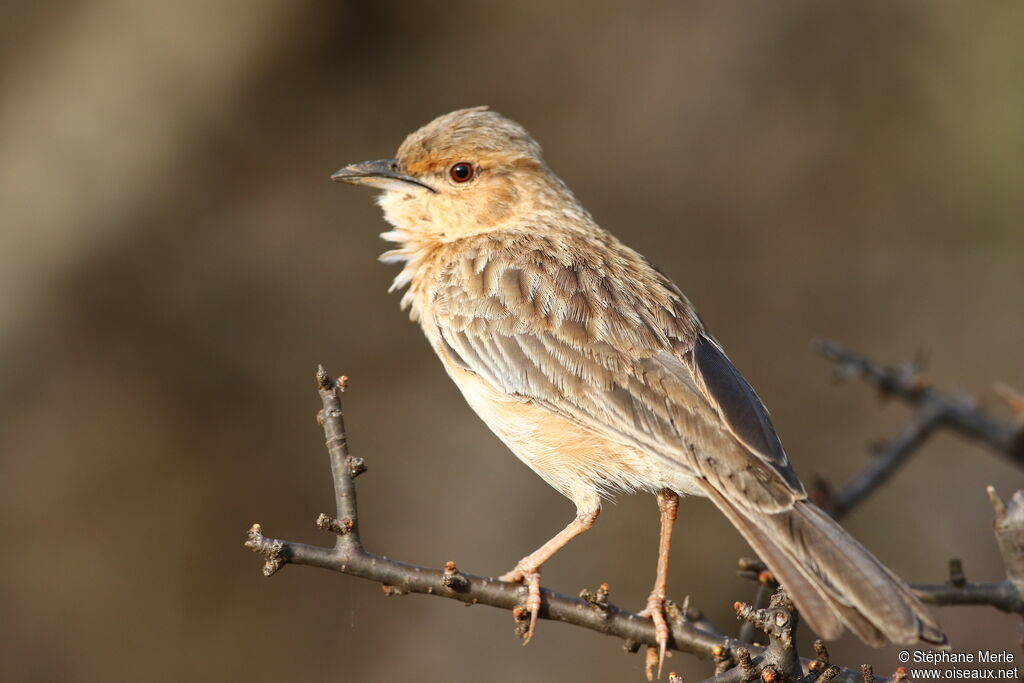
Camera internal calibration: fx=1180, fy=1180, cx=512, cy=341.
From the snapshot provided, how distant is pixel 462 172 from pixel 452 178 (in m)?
0.07

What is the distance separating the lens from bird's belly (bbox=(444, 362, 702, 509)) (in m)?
5.18

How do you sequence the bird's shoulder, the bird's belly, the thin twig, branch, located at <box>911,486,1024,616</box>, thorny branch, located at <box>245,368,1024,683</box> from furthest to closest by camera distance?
the thin twig
the bird's shoulder
the bird's belly
branch, located at <box>911,486,1024,616</box>
thorny branch, located at <box>245,368,1024,683</box>

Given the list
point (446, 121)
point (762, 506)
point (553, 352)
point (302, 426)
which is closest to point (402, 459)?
point (302, 426)

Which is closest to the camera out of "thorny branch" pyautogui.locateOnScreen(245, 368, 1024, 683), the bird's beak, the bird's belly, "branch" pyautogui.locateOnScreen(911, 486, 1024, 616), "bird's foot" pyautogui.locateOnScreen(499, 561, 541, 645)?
"thorny branch" pyautogui.locateOnScreen(245, 368, 1024, 683)

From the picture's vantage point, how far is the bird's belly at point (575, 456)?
5.18 meters

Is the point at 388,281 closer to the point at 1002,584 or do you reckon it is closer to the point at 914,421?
the point at 914,421

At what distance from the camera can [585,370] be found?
5.34m

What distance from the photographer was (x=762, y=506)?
15.2 feet

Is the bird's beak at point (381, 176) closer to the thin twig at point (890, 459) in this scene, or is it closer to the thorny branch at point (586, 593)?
the thorny branch at point (586, 593)

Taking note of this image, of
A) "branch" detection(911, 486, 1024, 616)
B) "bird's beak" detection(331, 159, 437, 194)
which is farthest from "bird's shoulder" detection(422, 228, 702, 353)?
"branch" detection(911, 486, 1024, 616)

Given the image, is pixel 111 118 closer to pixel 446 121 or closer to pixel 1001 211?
pixel 446 121

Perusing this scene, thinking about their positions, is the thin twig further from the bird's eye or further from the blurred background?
the blurred background

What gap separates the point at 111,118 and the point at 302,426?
3304mm

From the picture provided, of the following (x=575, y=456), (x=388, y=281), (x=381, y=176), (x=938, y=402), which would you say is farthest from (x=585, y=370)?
(x=388, y=281)
